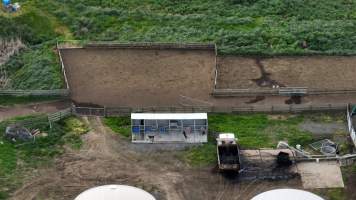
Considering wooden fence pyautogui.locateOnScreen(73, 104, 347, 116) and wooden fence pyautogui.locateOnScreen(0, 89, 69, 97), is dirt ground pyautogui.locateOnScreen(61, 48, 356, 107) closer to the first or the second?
wooden fence pyautogui.locateOnScreen(73, 104, 347, 116)

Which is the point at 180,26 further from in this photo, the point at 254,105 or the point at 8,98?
the point at 8,98

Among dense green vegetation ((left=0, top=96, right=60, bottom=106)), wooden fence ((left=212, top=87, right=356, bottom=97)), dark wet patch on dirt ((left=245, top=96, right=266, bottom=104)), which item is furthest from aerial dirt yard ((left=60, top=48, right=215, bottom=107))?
dark wet patch on dirt ((left=245, top=96, right=266, bottom=104))

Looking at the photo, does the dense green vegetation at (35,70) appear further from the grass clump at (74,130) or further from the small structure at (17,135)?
the small structure at (17,135)

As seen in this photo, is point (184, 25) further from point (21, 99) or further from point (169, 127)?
point (21, 99)

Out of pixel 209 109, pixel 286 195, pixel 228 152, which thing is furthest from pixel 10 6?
pixel 286 195

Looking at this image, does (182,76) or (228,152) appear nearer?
(228,152)

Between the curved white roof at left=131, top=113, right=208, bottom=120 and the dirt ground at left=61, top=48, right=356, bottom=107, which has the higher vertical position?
the dirt ground at left=61, top=48, right=356, bottom=107
